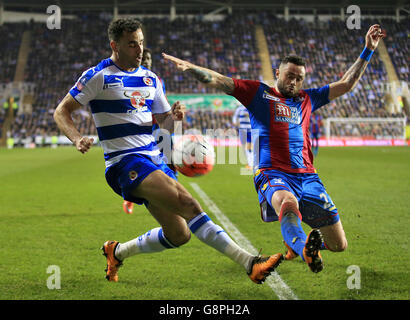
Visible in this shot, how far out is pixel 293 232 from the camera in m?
3.77

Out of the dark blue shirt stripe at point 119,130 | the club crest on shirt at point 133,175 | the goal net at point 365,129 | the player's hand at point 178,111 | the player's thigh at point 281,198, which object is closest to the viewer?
the club crest on shirt at point 133,175

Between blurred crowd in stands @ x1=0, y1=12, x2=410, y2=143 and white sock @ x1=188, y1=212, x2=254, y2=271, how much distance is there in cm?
3012

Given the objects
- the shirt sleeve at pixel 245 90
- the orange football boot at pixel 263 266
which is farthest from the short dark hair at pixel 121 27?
the orange football boot at pixel 263 266

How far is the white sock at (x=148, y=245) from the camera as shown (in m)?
4.10

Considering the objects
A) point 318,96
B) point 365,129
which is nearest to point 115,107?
point 318,96

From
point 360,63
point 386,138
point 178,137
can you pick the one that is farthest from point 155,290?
point 386,138

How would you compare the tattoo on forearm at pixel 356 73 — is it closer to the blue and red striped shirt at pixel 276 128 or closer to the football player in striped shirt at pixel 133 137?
the blue and red striped shirt at pixel 276 128

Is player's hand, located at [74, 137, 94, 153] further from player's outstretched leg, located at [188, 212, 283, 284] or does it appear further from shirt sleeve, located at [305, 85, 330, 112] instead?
shirt sleeve, located at [305, 85, 330, 112]

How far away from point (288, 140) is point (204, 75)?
3.26 ft

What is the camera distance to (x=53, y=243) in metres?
5.53

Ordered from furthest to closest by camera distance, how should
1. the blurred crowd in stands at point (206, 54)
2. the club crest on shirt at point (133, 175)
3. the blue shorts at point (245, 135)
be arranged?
the blurred crowd in stands at point (206, 54) < the blue shorts at point (245, 135) < the club crest on shirt at point (133, 175)

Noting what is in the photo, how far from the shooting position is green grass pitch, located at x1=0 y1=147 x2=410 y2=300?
373cm

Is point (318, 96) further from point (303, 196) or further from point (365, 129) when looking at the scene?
point (365, 129)

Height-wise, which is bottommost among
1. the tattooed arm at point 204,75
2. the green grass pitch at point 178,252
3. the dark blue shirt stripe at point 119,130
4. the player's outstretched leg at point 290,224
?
the green grass pitch at point 178,252
